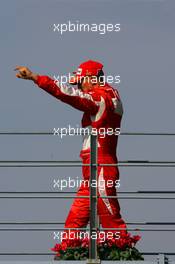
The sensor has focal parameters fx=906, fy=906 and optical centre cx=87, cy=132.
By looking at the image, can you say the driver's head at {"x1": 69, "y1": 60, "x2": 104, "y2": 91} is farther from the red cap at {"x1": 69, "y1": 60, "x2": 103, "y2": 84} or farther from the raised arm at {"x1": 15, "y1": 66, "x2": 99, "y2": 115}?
the raised arm at {"x1": 15, "y1": 66, "x2": 99, "y2": 115}

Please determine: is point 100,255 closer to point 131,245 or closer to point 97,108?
point 131,245

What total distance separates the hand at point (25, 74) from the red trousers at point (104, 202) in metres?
1.04

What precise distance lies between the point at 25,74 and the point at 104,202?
1.45 meters

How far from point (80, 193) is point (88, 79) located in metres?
1.10

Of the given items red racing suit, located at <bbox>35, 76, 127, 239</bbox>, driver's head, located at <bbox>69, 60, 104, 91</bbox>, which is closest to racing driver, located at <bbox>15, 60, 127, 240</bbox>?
red racing suit, located at <bbox>35, 76, 127, 239</bbox>

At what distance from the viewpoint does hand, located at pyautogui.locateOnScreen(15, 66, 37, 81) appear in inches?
295

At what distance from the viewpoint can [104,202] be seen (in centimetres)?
817

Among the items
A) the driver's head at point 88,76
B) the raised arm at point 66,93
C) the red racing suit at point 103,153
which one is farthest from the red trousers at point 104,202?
the driver's head at point 88,76

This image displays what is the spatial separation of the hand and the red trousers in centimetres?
104

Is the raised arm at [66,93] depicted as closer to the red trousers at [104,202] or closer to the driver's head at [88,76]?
the driver's head at [88,76]

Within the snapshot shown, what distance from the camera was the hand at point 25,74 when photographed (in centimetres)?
750

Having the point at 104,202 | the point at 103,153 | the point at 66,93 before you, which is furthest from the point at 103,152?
the point at 66,93

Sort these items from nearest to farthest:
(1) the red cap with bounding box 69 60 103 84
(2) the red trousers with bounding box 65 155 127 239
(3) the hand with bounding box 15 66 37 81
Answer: (3) the hand with bounding box 15 66 37 81, (2) the red trousers with bounding box 65 155 127 239, (1) the red cap with bounding box 69 60 103 84

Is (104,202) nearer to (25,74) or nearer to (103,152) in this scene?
(103,152)
